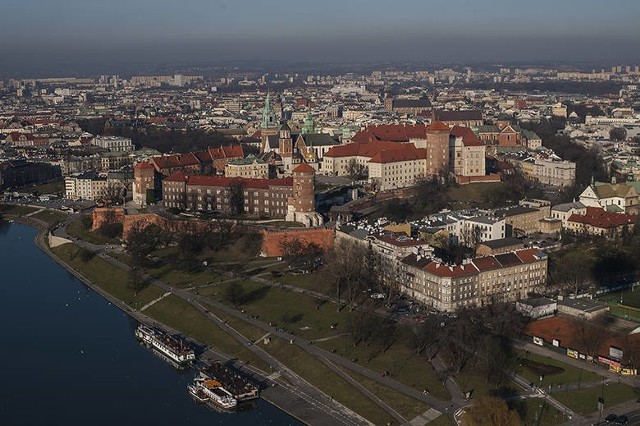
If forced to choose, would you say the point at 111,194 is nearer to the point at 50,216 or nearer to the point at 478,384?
the point at 50,216

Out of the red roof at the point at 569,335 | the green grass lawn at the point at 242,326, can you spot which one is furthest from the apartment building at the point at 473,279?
the green grass lawn at the point at 242,326

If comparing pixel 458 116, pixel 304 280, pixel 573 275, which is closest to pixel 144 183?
pixel 304 280

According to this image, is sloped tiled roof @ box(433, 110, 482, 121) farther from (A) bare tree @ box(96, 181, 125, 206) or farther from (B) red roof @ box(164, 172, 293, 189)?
(B) red roof @ box(164, 172, 293, 189)

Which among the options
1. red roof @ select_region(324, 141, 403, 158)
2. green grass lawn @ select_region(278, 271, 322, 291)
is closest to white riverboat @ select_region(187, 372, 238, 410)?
green grass lawn @ select_region(278, 271, 322, 291)

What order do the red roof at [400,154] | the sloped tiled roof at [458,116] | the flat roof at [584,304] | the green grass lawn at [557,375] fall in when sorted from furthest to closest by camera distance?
the sloped tiled roof at [458,116], the red roof at [400,154], the flat roof at [584,304], the green grass lawn at [557,375]

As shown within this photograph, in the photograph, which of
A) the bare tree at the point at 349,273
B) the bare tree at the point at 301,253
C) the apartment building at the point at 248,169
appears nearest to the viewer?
the bare tree at the point at 349,273

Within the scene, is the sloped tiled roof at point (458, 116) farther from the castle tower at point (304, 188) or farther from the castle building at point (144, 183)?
the castle tower at point (304, 188)
